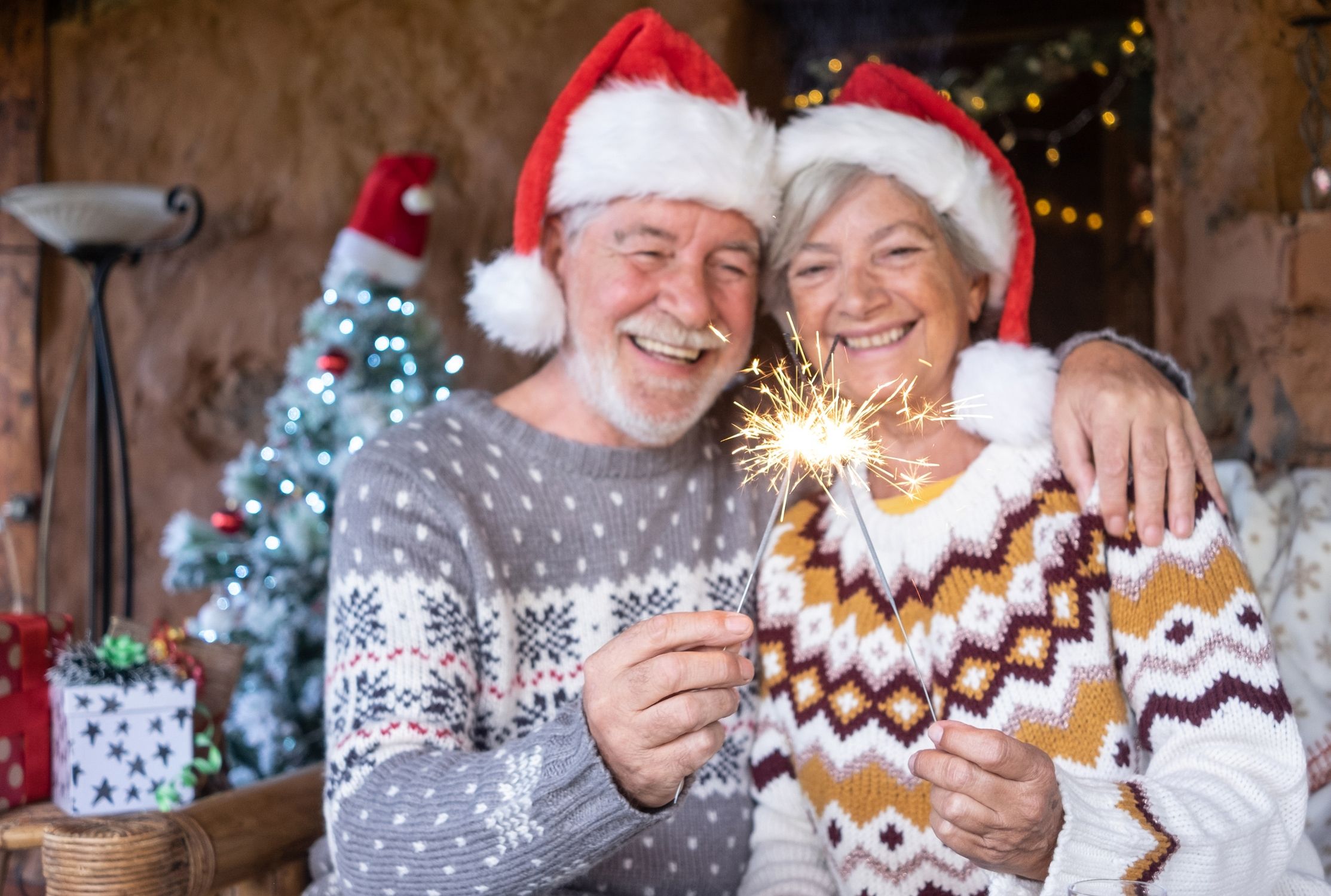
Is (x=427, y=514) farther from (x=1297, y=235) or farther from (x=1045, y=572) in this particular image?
(x=1297, y=235)

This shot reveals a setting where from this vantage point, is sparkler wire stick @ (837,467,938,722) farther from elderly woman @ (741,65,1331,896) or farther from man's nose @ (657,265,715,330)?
man's nose @ (657,265,715,330)

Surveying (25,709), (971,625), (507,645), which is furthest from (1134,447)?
(25,709)

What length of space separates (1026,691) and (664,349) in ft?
2.32

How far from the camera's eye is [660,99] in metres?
1.71

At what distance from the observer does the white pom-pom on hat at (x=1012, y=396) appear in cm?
145

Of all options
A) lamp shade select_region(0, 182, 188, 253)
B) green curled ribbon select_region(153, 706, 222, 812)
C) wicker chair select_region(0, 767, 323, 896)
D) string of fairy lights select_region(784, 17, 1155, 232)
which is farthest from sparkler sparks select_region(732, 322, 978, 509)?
string of fairy lights select_region(784, 17, 1155, 232)

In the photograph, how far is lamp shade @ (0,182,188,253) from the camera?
2668 millimetres

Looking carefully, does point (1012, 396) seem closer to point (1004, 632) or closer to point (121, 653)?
point (1004, 632)

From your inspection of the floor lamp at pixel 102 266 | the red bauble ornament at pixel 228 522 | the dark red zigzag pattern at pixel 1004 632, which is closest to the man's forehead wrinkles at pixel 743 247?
the dark red zigzag pattern at pixel 1004 632

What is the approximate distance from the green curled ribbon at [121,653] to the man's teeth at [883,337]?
1.22 m

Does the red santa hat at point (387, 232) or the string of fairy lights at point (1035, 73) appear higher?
the string of fairy lights at point (1035, 73)

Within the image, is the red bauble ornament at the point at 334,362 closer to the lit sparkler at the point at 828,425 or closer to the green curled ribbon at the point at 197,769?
the green curled ribbon at the point at 197,769

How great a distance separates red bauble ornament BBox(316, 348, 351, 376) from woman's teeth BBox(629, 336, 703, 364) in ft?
3.89

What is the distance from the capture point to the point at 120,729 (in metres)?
1.67
